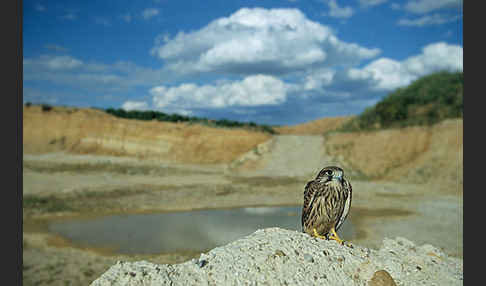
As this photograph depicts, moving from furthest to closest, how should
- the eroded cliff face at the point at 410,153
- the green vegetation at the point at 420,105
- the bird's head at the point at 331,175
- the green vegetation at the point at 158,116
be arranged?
the green vegetation at the point at 158,116 → the green vegetation at the point at 420,105 → the eroded cliff face at the point at 410,153 → the bird's head at the point at 331,175

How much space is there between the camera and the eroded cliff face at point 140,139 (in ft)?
100

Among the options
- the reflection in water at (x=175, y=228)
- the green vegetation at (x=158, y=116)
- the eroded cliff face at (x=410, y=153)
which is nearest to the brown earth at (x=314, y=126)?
the green vegetation at (x=158, y=116)

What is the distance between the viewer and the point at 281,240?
324 cm

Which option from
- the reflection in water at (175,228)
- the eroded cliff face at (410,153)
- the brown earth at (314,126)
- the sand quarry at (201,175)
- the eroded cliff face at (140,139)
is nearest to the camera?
the reflection in water at (175,228)

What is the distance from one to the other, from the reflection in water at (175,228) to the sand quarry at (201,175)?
617mm

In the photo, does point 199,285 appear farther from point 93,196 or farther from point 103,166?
point 103,166

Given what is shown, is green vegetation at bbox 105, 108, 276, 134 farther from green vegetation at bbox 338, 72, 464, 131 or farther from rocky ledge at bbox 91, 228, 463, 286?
rocky ledge at bbox 91, 228, 463, 286

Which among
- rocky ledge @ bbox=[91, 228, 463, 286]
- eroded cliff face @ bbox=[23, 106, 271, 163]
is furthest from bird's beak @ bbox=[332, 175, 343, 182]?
eroded cliff face @ bbox=[23, 106, 271, 163]

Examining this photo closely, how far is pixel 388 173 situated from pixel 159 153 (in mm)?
19163

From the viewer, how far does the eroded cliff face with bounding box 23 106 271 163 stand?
30.6 m

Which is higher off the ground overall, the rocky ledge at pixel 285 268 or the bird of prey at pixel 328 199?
the bird of prey at pixel 328 199

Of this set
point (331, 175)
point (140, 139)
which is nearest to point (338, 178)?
point (331, 175)

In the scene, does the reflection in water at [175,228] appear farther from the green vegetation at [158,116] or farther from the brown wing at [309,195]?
the green vegetation at [158,116]

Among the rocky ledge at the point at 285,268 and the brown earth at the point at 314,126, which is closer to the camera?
the rocky ledge at the point at 285,268
